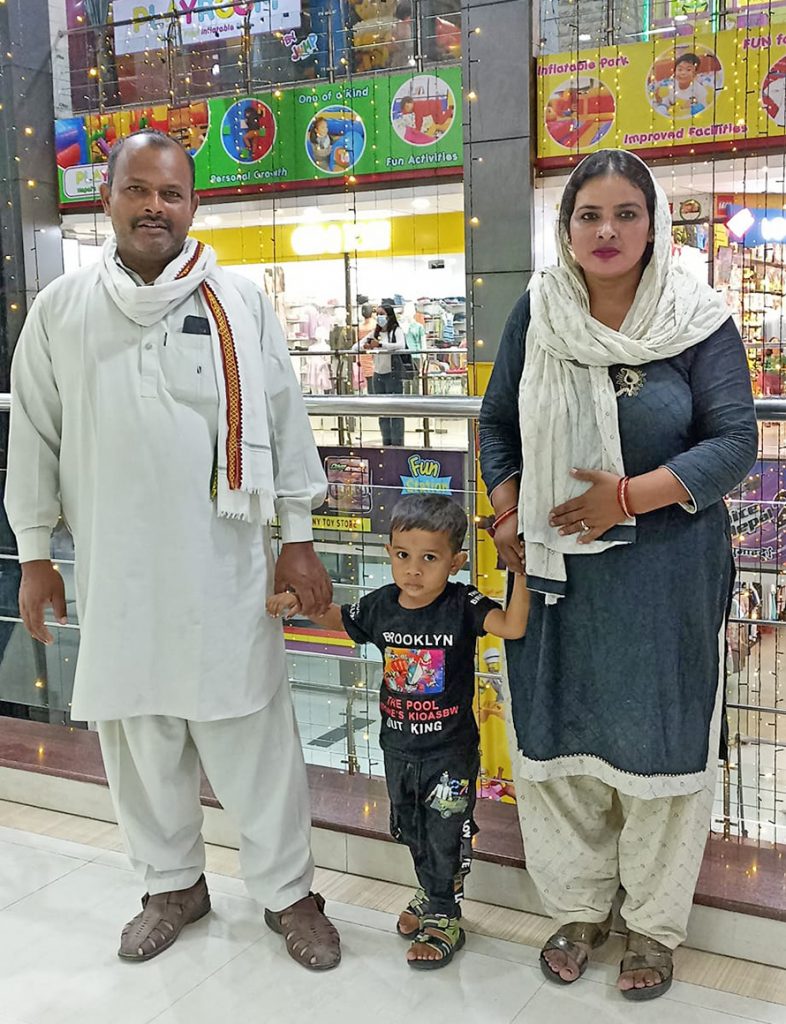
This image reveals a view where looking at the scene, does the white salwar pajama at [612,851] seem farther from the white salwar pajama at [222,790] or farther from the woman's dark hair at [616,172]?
the woman's dark hair at [616,172]

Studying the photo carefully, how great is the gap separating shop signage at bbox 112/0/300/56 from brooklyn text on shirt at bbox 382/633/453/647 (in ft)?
22.0

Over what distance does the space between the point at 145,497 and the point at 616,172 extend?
35.3 inches

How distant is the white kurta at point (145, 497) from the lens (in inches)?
70.6

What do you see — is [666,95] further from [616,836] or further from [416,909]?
[416,909]

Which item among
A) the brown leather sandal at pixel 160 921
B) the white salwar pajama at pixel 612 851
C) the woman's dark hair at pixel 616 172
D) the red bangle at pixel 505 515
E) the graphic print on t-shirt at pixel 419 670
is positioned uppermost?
the woman's dark hair at pixel 616 172

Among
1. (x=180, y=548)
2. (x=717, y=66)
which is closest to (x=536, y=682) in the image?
(x=180, y=548)

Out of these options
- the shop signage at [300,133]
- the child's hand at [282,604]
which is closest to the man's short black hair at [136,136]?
the child's hand at [282,604]

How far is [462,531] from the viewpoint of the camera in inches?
73.6

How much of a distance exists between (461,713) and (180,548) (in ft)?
1.83

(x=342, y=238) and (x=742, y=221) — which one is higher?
(x=342, y=238)

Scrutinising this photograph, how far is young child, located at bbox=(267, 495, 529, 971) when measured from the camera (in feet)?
6.04

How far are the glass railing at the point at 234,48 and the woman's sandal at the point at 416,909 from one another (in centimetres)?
614

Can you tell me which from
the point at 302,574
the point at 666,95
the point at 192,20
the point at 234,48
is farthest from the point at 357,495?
the point at 192,20

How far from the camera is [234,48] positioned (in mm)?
7711
